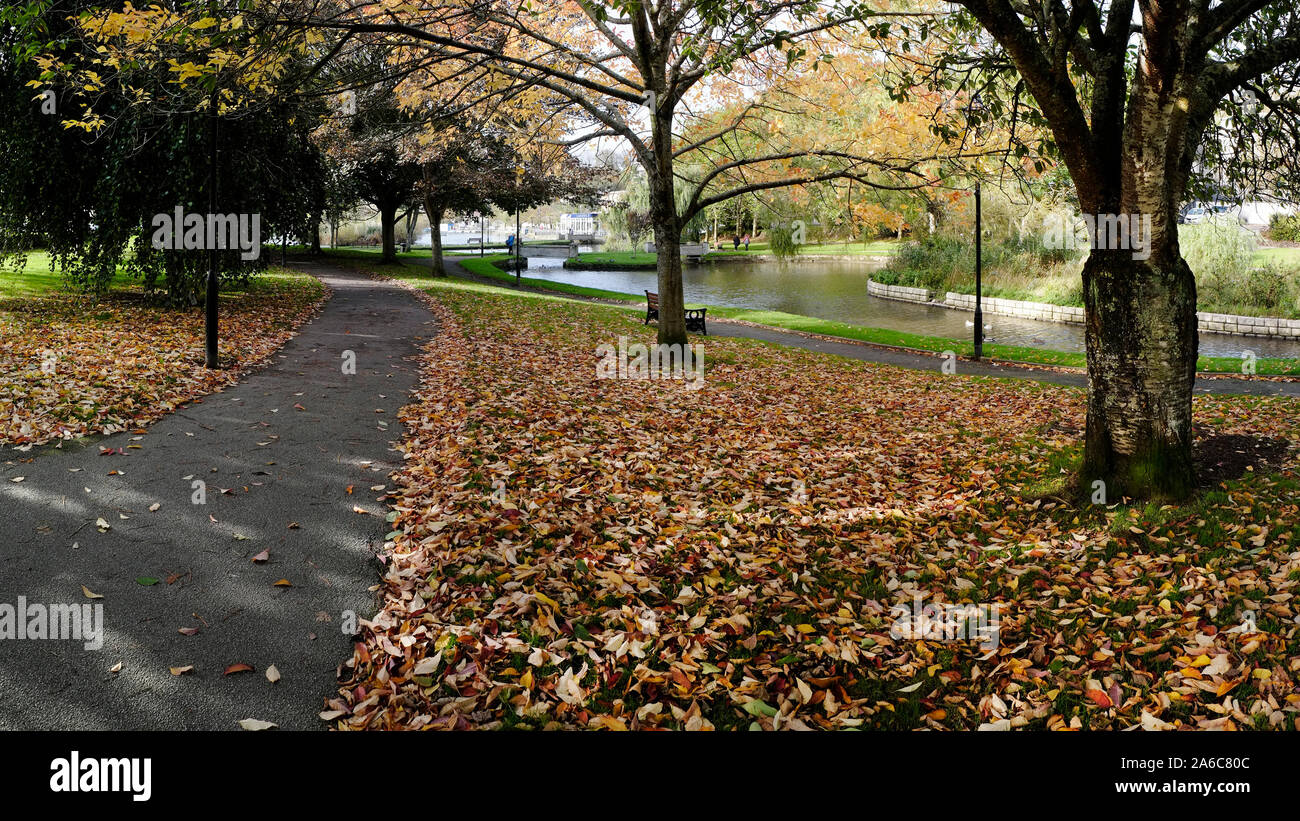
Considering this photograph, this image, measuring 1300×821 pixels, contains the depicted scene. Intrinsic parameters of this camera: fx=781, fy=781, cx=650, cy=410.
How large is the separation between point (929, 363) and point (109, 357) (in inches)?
636

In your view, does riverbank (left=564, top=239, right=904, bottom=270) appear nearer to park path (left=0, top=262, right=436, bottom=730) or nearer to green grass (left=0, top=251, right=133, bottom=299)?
green grass (left=0, top=251, right=133, bottom=299)

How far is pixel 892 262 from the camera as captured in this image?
4406 cm

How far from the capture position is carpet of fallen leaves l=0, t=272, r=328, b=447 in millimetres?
8594

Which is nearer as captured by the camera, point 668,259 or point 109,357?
point 109,357

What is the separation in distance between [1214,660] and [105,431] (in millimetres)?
9878

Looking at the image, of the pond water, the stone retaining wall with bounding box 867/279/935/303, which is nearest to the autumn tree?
the pond water

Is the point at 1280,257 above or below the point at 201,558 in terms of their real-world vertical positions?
above

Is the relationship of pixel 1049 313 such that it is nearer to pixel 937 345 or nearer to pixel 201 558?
pixel 937 345

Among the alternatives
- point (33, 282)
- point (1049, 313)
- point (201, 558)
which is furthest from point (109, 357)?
point (1049, 313)

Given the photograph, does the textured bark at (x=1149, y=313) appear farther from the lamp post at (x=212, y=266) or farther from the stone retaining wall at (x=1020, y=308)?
the stone retaining wall at (x=1020, y=308)

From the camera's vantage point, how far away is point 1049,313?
1238 inches
